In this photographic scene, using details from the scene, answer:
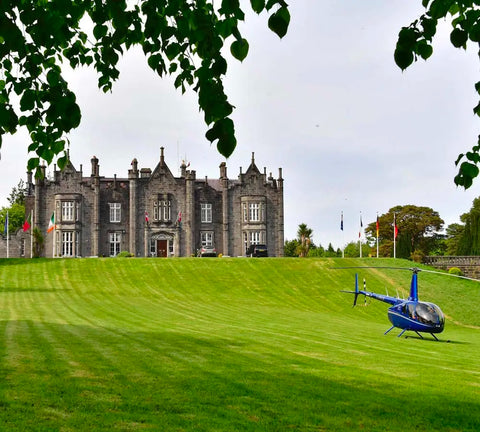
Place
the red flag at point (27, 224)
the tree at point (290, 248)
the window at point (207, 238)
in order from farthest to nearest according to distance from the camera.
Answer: the tree at point (290, 248), the window at point (207, 238), the red flag at point (27, 224)

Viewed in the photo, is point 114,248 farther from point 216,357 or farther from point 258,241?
point 216,357

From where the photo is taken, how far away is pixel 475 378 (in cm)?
1591

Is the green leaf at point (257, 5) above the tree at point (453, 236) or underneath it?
underneath

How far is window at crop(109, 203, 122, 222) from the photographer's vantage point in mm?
78062

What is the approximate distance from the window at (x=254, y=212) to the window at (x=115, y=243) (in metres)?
15.7

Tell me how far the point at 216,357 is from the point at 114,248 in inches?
2455

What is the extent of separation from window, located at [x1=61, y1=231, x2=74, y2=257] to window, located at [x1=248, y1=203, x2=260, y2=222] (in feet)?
69.3

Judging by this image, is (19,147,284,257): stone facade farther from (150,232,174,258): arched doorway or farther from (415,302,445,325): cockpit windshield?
(415,302,445,325): cockpit windshield

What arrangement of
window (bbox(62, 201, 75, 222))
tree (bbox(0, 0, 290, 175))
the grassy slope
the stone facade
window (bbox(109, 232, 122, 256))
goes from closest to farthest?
tree (bbox(0, 0, 290, 175)) < the grassy slope < window (bbox(62, 201, 75, 222)) < the stone facade < window (bbox(109, 232, 122, 256))

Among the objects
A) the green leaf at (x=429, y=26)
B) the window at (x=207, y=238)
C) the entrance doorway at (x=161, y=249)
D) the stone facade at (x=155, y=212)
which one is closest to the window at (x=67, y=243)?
the stone facade at (x=155, y=212)

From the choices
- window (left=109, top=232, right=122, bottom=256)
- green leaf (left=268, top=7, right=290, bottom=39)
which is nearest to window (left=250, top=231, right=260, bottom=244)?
window (left=109, top=232, right=122, bottom=256)

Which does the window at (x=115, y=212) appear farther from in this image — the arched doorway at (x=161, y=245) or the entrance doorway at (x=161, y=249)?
the entrance doorway at (x=161, y=249)

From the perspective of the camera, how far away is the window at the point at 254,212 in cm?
7944

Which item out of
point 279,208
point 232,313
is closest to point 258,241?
point 279,208
